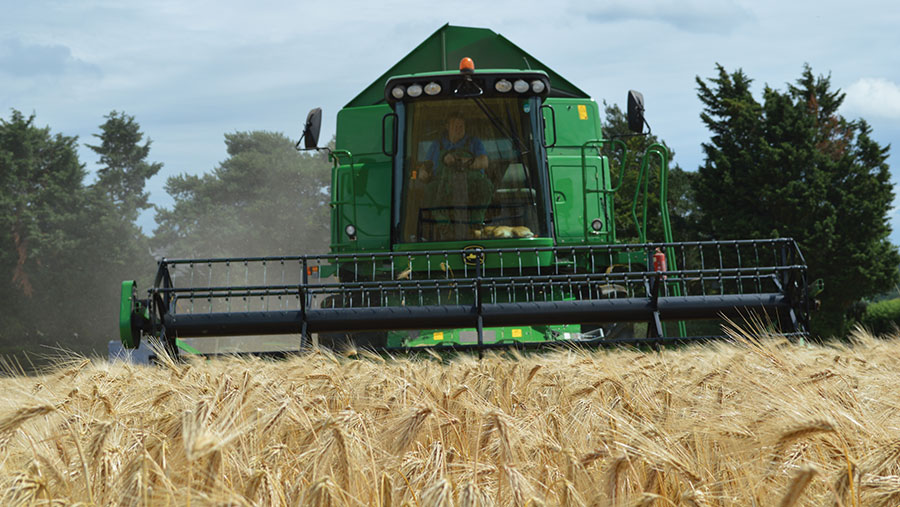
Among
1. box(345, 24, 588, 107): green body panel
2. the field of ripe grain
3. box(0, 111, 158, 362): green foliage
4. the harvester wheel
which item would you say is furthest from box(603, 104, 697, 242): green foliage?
box(0, 111, 158, 362): green foliage

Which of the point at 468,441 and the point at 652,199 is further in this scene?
the point at 652,199

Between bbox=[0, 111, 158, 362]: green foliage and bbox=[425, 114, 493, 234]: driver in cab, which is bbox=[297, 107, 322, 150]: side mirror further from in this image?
bbox=[0, 111, 158, 362]: green foliage

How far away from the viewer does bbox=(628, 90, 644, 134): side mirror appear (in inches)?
276

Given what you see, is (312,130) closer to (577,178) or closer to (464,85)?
(464,85)

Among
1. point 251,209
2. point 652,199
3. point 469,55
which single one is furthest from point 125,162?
point 469,55

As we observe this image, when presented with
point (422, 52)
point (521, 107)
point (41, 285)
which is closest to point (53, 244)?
point (41, 285)

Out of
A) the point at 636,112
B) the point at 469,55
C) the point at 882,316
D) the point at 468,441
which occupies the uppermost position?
the point at 469,55

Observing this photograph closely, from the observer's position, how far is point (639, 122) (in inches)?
276

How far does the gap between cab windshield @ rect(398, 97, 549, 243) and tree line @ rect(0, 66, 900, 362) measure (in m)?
6.06

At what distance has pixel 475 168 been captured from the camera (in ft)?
22.2

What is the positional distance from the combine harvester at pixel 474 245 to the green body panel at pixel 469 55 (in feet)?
0.05

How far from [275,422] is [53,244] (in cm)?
3323

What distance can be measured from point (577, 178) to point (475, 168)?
1.64m

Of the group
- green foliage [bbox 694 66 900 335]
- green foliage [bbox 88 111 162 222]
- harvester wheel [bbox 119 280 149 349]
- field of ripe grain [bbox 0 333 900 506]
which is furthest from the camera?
green foliage [bbox 88 111 162 222]
